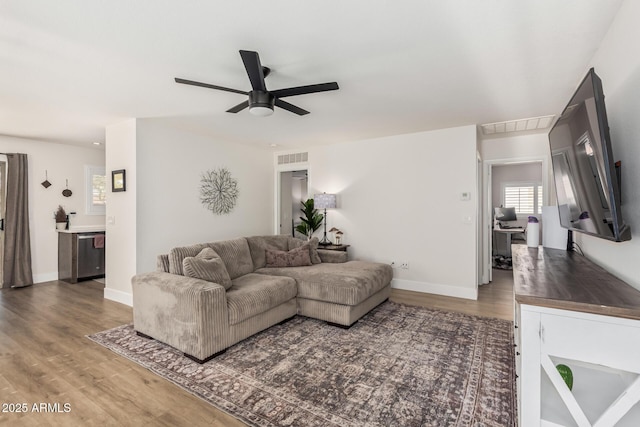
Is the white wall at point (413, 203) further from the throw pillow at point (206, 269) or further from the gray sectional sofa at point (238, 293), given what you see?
the throw pillow at point (206, 269)

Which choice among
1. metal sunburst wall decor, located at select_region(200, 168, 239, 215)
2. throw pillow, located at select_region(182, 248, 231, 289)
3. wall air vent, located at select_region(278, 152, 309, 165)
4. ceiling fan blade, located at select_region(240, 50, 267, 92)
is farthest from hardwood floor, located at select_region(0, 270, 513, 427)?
wall air vent, located at select_region(278, 152, 309, 165)

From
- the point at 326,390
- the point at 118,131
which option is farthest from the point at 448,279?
the point at 118,131

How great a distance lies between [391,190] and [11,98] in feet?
15.8

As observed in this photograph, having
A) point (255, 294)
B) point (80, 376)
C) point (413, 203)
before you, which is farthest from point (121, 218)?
point (413, 203)

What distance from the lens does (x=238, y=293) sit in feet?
9.70

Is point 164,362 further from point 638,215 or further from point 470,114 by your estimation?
point 470,114

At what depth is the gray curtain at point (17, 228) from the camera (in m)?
4.97

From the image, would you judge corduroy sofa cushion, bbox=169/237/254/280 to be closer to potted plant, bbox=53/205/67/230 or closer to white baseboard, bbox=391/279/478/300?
white baseboard, bbox=391/279/478/300

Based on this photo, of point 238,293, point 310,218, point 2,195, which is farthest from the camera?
point 310,218

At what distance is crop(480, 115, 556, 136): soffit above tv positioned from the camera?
3.98 meters

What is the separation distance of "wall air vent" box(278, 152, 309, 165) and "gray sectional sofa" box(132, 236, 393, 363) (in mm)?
2168

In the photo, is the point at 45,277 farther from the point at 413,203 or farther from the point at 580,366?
the point at 580,366

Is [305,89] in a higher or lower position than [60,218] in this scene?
higher

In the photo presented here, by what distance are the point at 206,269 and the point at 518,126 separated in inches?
177
